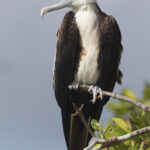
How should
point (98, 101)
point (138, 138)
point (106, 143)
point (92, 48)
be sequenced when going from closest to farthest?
point (106, 143) < point (138, 138) < point (92, 48) < point (98, 101)

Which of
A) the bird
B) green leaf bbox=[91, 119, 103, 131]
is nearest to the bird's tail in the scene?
the bird

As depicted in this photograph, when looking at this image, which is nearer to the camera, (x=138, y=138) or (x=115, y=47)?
(x=138, y=138)

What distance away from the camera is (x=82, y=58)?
150 inches

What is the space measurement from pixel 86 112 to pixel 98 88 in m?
0.46

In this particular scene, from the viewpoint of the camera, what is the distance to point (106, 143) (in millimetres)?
2553

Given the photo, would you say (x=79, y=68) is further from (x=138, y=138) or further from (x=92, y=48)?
(x=138, y=138)

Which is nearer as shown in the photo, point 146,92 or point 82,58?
point 82,58

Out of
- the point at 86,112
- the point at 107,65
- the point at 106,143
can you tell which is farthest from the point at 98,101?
the point at 106,143

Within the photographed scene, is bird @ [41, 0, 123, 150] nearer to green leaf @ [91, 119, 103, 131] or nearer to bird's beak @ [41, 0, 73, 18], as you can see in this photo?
bird's beak @ [41, 0, 73, 18]

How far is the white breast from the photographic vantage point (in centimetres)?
379

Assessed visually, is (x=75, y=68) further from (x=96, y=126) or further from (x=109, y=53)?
(x=96, y=126)

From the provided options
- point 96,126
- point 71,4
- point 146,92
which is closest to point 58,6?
point 71,4

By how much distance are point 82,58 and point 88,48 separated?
0.11m

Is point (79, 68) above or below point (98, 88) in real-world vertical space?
above
